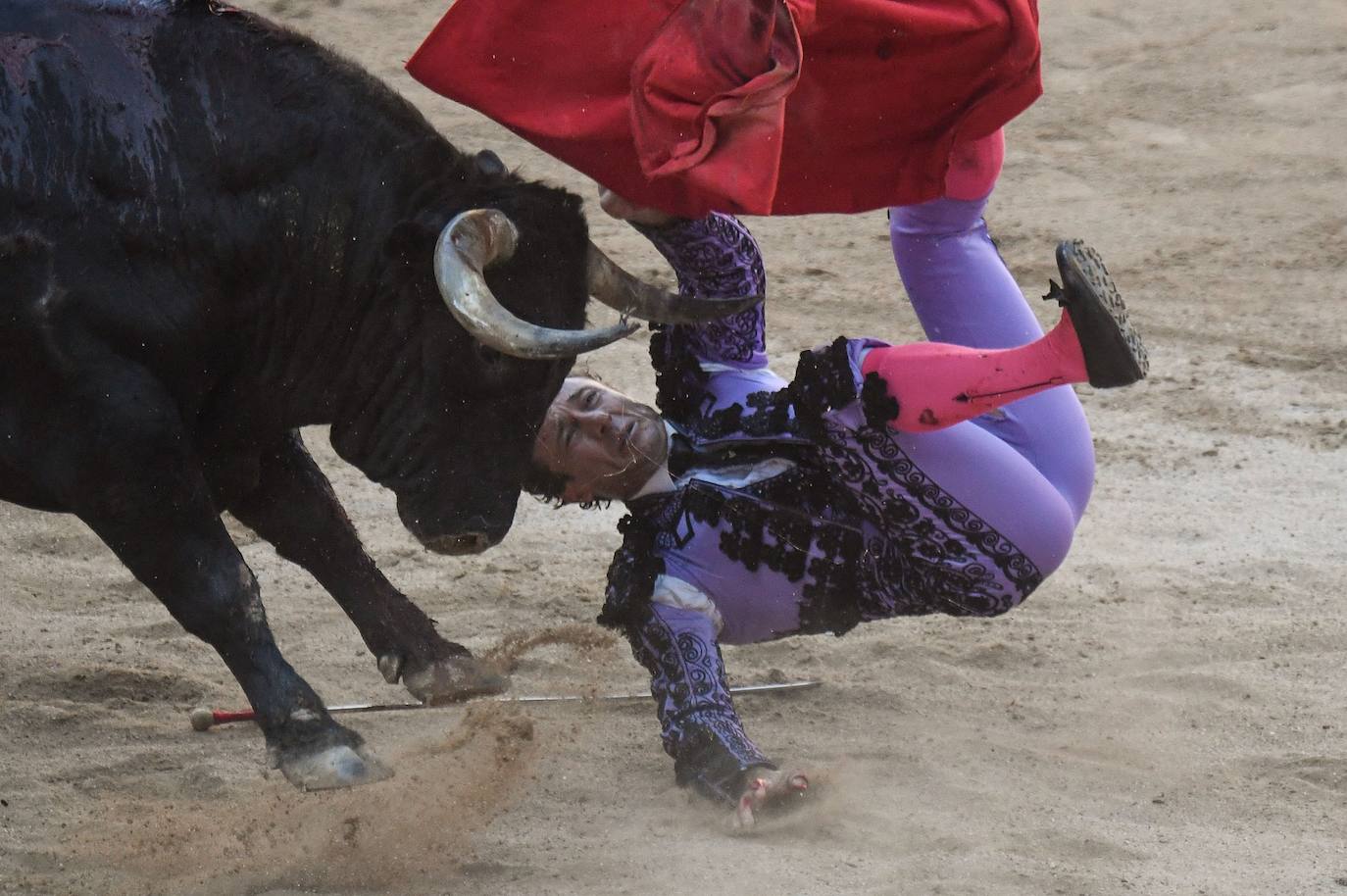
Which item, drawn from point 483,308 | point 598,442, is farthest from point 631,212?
point 483,308

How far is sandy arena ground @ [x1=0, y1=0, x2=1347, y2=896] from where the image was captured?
3.52m

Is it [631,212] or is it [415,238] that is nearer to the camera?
[415,238]

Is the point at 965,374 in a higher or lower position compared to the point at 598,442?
higher

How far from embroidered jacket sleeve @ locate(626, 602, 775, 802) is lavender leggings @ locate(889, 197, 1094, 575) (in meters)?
0.56

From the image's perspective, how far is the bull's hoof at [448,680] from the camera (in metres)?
3.93

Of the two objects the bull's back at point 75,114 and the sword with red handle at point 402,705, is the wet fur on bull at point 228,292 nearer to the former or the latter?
the bull's back at point 75,114

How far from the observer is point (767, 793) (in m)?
3.66

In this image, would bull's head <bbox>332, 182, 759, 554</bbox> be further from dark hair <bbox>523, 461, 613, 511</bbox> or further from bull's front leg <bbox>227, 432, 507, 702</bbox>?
bull's front leg <bbox>227, 432, 507, 702</bbox>

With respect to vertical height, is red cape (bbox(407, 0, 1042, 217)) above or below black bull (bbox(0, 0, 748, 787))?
above

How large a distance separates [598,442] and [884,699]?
0.92m

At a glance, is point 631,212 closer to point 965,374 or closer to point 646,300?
point 646,300

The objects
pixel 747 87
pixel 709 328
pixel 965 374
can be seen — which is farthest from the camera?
pixel 709 328

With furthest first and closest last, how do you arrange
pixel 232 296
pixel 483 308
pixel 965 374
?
1. pixel 965 374
2. pixel 232 296
3. pixel 483 308

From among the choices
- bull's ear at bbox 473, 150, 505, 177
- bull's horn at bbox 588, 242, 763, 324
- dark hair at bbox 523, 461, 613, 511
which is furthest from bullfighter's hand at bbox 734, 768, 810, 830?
bull's ear at bbox 473, 150, 505, 177
